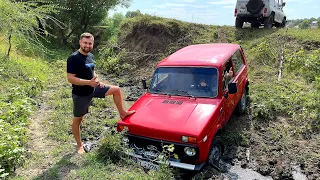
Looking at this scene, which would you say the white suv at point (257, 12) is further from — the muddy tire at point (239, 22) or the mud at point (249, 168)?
the mud at point (249, 168)

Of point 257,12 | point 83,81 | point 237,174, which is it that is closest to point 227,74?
point 237,174

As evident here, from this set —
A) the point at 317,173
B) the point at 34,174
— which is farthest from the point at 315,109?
the point at 34,174

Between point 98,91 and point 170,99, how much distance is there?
1359mm

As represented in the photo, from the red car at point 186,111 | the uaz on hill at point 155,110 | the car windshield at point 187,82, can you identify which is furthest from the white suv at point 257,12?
the car windshield at point 187,82

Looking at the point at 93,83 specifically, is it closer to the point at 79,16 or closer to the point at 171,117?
the point at 171,117

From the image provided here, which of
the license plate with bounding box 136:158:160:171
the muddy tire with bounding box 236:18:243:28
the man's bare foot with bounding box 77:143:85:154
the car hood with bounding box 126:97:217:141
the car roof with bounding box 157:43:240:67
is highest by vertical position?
the muddy tire with bounding box 236:18:243:28

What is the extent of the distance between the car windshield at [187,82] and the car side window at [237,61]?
1282 millimetres

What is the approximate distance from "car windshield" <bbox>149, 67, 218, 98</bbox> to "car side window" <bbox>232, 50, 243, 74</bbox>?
1282 mm

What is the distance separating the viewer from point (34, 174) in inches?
168

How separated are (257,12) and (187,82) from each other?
32.1 ft

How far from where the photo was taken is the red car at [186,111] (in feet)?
13.4

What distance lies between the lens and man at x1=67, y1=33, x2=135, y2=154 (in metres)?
4.36

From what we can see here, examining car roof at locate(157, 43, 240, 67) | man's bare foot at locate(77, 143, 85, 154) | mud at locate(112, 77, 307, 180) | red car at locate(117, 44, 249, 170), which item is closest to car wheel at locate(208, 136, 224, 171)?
red car at locate(117, 44, 249, 170)

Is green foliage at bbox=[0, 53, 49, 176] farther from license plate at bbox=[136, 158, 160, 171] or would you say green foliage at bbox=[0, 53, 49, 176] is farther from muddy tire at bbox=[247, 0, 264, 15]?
muddy tire at bbox=[247, 0, 264, 15]
